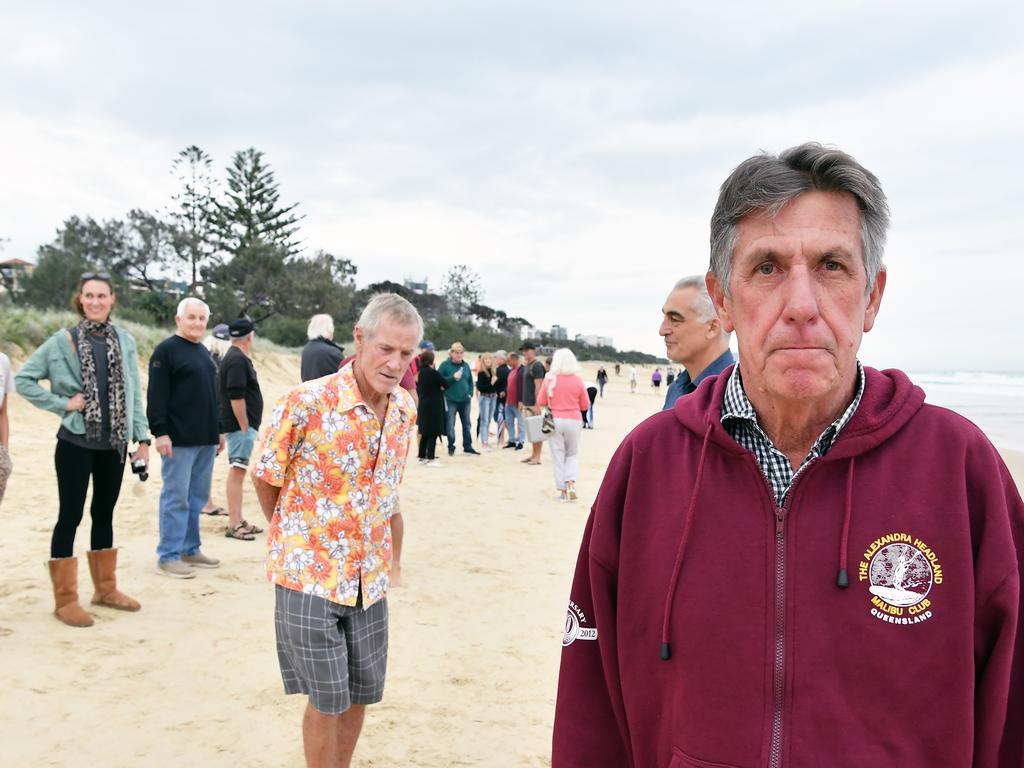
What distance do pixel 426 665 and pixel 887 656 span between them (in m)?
3.38

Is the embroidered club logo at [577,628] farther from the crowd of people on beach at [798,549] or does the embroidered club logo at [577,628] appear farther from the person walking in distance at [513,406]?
the person walking in distance at [513,406]

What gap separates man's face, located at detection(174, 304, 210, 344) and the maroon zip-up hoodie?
4.81m

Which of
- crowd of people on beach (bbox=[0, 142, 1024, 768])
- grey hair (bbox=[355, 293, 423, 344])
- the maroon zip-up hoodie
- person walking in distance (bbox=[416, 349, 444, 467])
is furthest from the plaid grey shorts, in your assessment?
person walking in distance (bbox=[416, 349, 444, 467])

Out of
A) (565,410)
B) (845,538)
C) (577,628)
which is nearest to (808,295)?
(845,538)

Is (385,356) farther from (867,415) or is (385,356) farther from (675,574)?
(867,415)

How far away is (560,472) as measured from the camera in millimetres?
9031

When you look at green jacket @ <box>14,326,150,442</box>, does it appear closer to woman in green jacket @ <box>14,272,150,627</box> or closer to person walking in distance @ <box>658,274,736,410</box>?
woman in green jacket @ <box>14,272,150,627</box>

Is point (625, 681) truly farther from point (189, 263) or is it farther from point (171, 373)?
point (189, 263)

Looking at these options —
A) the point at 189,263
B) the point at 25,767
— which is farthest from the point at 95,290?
the point at 189,263

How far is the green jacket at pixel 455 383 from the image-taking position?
39.0ft

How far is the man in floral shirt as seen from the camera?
2.56 metres

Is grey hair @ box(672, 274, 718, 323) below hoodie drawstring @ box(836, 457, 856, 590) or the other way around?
the other way around

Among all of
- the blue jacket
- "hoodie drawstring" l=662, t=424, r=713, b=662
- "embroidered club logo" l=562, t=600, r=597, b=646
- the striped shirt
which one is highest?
the blue jacket

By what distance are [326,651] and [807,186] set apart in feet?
7.06
